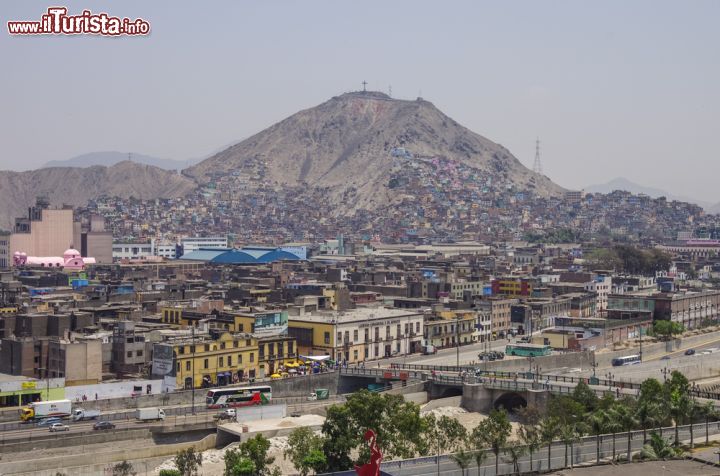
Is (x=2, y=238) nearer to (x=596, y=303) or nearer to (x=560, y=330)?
(x=596, y=303)

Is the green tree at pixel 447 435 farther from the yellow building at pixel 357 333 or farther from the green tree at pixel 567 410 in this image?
the yellow building at pixel 357 333

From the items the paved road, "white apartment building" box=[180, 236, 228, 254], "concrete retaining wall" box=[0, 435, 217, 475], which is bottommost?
"concrete retaining wall" box=[0, 435, 217, 475]

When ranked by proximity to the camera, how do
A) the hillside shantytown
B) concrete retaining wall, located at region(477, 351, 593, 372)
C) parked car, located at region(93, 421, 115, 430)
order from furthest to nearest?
concrete retaining wall, located at region(477, 351, 593, 372) < the hillside shantytown < parked car, located at region(93, 421, 115, 430)

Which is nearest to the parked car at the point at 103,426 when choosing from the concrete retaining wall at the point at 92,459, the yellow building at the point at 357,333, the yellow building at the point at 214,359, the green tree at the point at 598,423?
the concrete retaining wall at the point at 92,459

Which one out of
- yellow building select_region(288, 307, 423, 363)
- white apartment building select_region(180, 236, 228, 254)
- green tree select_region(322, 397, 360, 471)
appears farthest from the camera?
white apartment building select_region(180, 236, 228, 254)

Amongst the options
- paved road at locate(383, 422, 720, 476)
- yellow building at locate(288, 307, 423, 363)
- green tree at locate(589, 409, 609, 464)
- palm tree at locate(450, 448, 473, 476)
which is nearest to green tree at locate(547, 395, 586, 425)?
green tree at locate(589, 409, 609, 464)

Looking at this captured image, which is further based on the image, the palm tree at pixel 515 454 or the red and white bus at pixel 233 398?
the red and white bus at pixel 233 398

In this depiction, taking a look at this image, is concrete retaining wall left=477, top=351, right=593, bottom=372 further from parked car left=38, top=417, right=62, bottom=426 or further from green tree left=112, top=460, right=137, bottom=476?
green tree left=112, top=460, right=137, bottom=476

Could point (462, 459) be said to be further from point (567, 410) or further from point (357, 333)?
point (357, 333)
